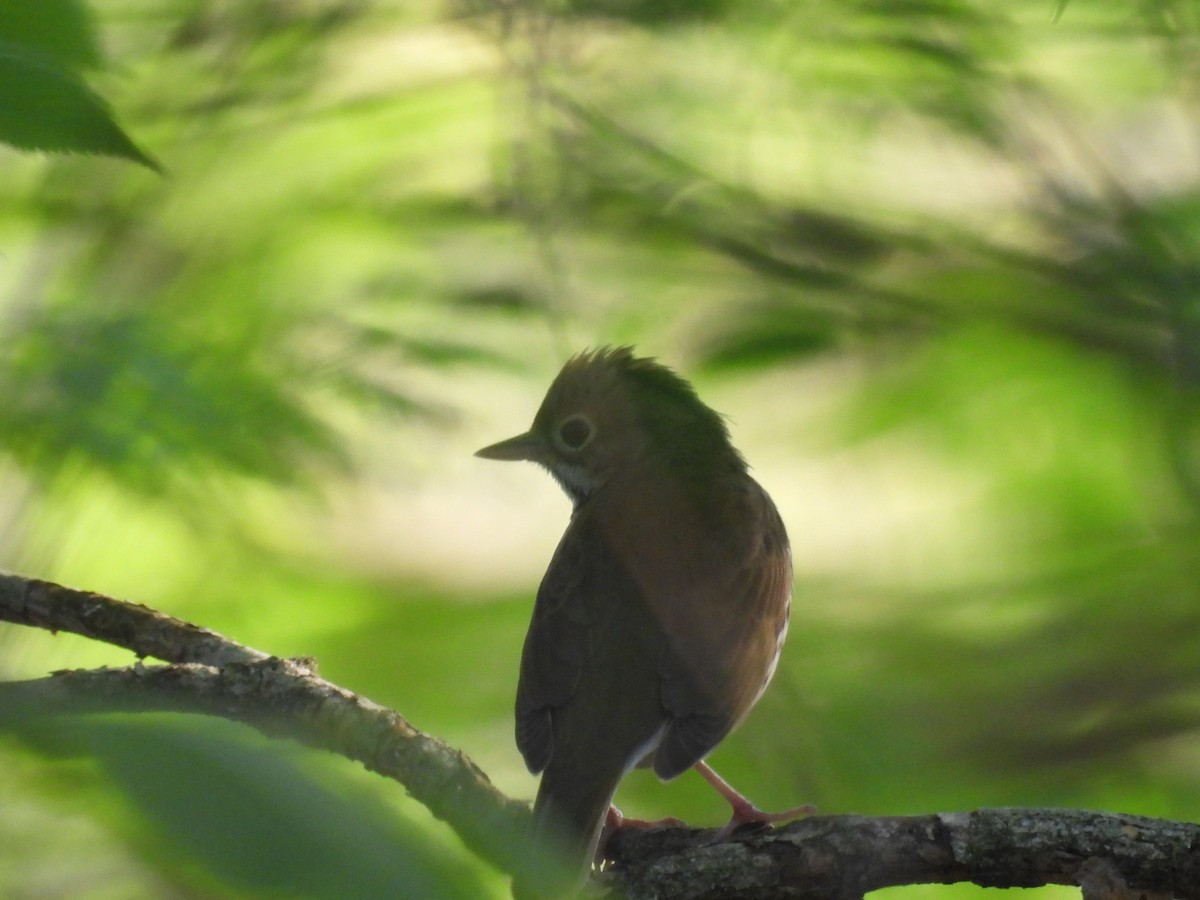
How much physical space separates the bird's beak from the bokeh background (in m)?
0.13

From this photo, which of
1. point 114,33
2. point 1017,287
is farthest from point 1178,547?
point 114,33

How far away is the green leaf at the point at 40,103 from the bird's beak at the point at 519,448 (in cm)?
335

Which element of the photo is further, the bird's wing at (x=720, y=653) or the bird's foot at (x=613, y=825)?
the bird's wing at (x=720, y=653)

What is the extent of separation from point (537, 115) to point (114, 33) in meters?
1.37

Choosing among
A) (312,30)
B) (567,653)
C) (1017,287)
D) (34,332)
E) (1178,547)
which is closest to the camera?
(34,332)

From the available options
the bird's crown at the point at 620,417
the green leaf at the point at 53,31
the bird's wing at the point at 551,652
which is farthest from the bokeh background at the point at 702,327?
the green leaf at the point at 53,31

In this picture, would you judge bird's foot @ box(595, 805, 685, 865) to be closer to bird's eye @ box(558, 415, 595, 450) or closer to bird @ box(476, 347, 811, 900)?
bird @ box(476, 347, 811, 900)

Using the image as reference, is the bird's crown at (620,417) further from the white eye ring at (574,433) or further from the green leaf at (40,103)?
the green leaf at (40,103)

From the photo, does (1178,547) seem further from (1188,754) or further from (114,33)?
(114,33)

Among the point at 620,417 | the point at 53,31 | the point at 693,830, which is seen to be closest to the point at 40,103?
the point at 53,31

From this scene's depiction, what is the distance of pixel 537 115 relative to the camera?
13.5ft

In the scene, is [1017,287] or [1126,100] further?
[1126,100]

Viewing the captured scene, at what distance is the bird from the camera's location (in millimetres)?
3416

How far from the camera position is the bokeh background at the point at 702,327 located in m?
3.46
